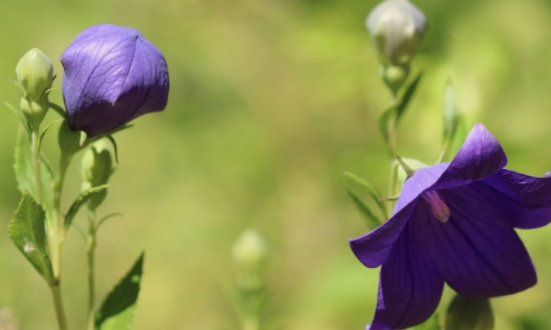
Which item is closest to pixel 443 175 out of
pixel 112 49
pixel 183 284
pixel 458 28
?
pixel 112 49

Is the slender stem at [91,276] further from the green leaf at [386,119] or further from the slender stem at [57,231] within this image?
the green leaf at [386,119]

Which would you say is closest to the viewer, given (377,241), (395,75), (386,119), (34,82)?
(377,241)

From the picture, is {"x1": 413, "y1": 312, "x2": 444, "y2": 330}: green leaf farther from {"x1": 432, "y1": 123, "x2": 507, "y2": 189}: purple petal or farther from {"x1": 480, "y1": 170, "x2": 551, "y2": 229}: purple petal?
→ {"x1": 432, "y1": 123, "x2": 507, "y2": 189}: purple petal

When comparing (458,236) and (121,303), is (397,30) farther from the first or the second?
(121,303)

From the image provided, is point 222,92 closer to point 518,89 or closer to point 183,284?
point 183,284

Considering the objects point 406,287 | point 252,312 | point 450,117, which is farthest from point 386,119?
point 252,312

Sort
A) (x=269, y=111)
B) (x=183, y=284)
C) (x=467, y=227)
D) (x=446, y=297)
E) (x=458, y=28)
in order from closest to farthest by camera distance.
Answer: (x=467, y=227)
(x=446, y=297)
(x=458, y=28)
(x=183, y=284)
(x=269, y=111)

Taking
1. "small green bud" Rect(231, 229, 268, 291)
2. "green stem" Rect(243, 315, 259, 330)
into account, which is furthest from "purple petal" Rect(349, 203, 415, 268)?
"small green bud" Rect(231, 229, 268, 291)
